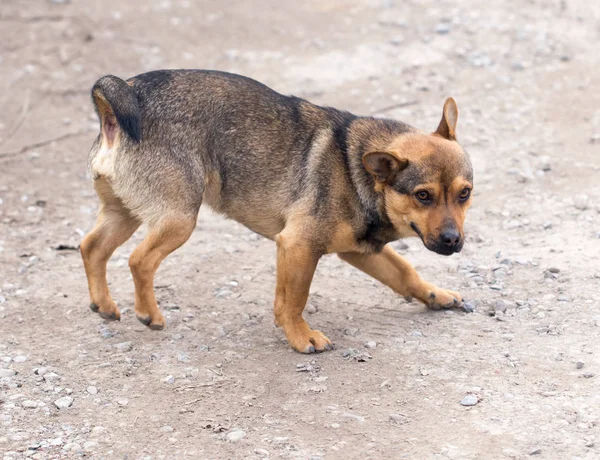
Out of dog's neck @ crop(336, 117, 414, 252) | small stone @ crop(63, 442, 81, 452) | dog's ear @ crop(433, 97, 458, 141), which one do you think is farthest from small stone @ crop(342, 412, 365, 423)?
dog's ear @ crop(433, 97, 458, 141)

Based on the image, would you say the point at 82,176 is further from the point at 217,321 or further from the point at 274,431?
Answer: the point at 274,431

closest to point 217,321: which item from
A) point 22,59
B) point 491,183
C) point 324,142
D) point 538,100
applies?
point 324,142

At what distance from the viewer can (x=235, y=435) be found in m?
5.30

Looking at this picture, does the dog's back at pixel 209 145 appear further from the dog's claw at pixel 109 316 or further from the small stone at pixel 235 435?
the small stone at pixel 235 435

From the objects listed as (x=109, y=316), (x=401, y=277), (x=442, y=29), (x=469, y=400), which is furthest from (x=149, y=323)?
(x=442, y=29)

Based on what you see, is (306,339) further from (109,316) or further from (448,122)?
(448,122)

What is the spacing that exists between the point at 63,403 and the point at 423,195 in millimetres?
2818

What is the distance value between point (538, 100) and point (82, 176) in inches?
223

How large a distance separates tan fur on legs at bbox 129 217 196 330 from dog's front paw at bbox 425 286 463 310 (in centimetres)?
198

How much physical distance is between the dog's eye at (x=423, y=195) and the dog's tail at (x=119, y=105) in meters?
2.06

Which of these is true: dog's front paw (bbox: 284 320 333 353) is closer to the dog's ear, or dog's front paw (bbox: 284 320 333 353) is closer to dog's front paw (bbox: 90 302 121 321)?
dog's front paw (bbox: 90 302 121 321)

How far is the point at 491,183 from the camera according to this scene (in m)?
8.95

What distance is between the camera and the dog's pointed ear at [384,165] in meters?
5.95

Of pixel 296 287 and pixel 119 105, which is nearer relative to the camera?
pixel 119 105
